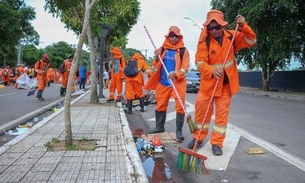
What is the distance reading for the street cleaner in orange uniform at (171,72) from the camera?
6.59 metres

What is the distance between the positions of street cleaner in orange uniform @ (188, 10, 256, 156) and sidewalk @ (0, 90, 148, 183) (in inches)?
50.4

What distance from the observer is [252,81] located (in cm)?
3794

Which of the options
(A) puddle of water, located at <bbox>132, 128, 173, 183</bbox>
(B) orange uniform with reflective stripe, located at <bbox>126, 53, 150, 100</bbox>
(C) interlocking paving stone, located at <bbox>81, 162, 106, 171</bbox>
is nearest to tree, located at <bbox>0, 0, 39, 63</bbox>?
(B) orange uniform with reflective stripe, located at <bbox>126, 53, 150, 100</bbox>

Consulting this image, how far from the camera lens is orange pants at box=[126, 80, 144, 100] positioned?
10.3 m

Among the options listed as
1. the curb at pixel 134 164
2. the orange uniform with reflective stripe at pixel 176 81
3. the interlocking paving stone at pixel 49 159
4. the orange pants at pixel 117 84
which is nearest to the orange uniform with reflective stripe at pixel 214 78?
the orange uniform with reflective stripe at pixel 176 81

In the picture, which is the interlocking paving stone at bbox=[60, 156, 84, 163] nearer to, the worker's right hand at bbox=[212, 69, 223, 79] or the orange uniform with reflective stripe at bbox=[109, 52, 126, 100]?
the worker's right hand at bbox=[212, 69, 223, 79]

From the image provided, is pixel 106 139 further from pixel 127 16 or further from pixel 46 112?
pixel 127 16

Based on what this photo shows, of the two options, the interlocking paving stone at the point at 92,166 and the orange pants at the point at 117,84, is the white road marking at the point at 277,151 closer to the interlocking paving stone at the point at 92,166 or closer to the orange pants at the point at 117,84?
the interlocking paving stone at the point at 92,166

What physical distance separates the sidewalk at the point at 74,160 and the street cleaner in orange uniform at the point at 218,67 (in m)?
1.28

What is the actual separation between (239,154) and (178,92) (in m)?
1.67

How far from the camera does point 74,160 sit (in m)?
4.59

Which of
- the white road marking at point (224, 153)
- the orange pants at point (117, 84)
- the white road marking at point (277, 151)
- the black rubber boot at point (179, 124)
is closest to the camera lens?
the white road marking at point (224, 153)

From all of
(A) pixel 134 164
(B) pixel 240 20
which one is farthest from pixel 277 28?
(A) pixel 134 164

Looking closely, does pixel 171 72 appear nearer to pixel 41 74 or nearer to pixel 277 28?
pixel 41 74
